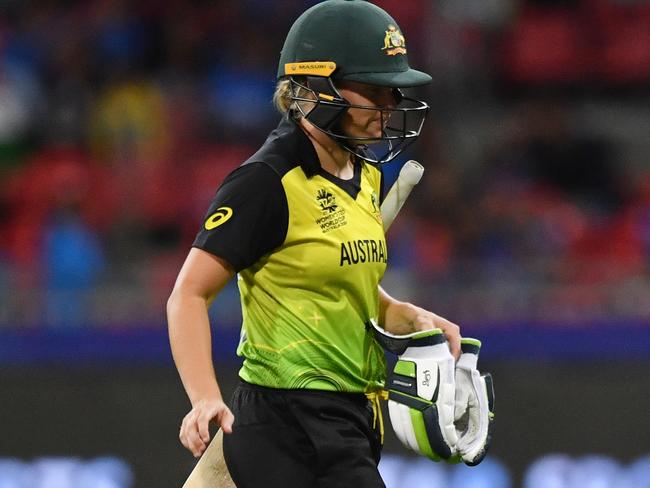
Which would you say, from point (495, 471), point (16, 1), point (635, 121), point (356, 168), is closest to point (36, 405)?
point (495, 471)

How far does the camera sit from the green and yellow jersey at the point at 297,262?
130 inches

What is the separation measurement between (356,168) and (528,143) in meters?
5.01

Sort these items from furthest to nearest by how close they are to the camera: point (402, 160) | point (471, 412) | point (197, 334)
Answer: point (402, 160) < point (471, 412) < point (197, 334)

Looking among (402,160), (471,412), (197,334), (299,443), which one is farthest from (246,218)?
(402,160)

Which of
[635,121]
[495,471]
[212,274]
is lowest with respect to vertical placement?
[495,471]

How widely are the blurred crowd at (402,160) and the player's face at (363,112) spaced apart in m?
3.07

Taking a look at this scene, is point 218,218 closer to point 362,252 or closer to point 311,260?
point 311,260

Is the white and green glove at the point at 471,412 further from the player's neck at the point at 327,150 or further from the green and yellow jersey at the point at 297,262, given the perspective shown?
the player's neck at the point at 327,150

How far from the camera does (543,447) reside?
648 cm

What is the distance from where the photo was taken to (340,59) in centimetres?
345

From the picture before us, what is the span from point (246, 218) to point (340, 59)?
1.70 ft

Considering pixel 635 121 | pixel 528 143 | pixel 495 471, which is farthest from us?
pixel 635 121

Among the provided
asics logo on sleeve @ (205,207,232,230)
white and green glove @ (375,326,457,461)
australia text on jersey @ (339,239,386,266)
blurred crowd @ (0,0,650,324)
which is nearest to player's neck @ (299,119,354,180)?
australia text on jersey @ (339,239,386,266)

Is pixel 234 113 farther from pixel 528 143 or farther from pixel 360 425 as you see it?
pixel 360 425
